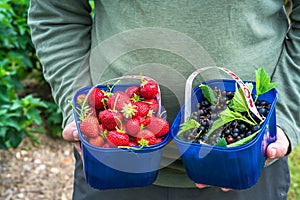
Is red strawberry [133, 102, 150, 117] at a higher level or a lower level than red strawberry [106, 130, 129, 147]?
higher

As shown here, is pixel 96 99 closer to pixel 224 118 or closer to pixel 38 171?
pixel 224 118

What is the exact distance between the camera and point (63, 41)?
1324 millimetres

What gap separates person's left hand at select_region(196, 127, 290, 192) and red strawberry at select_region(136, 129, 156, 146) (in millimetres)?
159

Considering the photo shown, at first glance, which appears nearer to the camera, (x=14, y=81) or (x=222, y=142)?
(x=222, y=142)

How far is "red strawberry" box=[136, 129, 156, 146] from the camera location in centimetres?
98

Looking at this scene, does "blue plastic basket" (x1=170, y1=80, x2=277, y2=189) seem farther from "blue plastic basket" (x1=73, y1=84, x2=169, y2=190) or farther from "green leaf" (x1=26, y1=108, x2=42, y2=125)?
"green leaf" (x1=26, y1=108, x2=42, y2=125)

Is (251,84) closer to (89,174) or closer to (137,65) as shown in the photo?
(137,65)

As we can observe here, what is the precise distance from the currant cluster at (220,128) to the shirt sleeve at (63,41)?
1.26 feet

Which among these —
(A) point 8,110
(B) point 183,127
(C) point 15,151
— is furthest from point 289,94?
(C) point 15,151

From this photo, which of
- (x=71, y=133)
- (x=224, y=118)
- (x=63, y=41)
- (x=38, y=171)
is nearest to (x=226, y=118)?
(x=224, y=118)

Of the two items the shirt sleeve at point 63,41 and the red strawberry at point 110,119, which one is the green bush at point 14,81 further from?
the red strawberry at point 110,119

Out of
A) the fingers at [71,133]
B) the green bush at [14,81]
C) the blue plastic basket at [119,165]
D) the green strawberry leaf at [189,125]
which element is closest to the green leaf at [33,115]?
the green bush at [14,81]

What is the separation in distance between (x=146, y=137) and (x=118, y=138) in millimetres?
55

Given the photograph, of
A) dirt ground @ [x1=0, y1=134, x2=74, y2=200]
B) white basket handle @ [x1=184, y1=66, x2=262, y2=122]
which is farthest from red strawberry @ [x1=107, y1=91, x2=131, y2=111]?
dirt ground @ [x1=0, y1=134, x2=74, y2=200]
